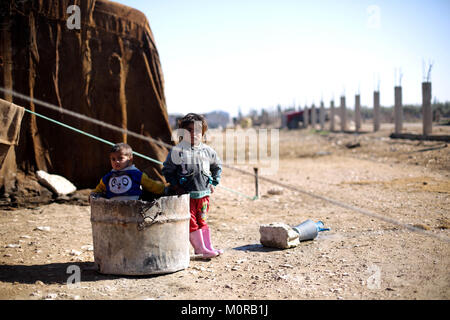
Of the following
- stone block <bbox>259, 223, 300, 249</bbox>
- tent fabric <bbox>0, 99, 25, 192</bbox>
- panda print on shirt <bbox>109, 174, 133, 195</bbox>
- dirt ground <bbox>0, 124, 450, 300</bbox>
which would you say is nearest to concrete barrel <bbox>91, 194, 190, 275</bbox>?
dirt ground <bbox>0, 124, 450, 300</bbox>

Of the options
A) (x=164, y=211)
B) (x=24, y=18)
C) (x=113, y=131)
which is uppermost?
(x=24, y=18)

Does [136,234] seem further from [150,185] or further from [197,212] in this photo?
[197,212]

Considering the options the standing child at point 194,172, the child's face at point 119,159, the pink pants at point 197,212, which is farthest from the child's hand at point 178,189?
the child's face at point 119,159

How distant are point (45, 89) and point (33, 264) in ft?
11.8

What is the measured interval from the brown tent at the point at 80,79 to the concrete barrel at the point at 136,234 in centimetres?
350

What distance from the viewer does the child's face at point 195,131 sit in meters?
4.41

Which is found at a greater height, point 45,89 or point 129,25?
point 129,25

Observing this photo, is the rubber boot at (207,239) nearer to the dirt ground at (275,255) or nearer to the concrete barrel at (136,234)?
the dirt ground at (275,255)

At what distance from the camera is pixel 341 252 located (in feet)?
14.6

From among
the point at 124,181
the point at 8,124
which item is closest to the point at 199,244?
the point at 124,181

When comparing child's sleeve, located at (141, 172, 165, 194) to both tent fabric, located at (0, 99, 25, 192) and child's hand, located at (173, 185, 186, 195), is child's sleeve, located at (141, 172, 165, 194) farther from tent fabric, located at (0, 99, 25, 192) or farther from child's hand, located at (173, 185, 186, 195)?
tent fabric, located at (0, 99, 25, 192)
